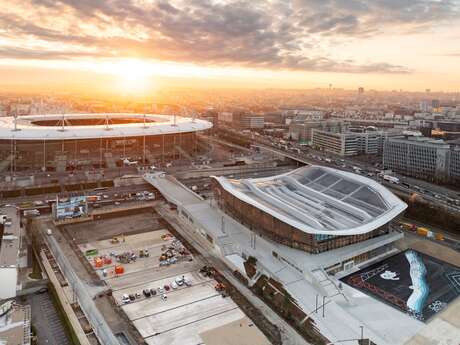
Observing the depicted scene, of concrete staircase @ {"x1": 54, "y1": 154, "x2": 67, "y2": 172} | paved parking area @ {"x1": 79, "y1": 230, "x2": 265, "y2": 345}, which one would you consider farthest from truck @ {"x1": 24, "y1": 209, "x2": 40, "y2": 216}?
concrete staircase @ {"x1": 54, "y1": 154, "x2": 67, "y2": 172}

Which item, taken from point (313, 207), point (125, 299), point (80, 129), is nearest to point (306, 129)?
point (80, 129)

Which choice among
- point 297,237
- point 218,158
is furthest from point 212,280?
point 218,158

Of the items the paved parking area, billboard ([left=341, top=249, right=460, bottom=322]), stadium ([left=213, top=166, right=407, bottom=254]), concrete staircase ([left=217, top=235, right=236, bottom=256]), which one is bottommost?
the paved parking area

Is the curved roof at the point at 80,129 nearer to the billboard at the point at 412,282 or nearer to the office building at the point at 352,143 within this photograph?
the office building at the point at 352,143

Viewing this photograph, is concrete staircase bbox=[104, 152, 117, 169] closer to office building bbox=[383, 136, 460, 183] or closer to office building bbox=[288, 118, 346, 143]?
office building bbox=[383, 136, 460, 183]

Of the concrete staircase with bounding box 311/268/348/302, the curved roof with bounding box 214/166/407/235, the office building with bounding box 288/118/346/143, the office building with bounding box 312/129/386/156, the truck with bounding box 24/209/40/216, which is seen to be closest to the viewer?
the concrete staircase with bounding box 311/268/348/302

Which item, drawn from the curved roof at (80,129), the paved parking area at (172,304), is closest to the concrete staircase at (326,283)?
the paved parking area at (172,304)
